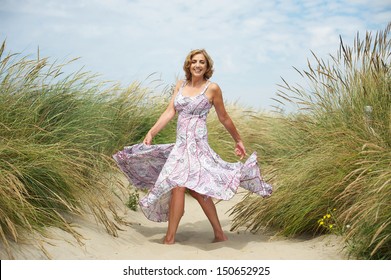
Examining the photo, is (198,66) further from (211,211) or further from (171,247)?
(171,247)

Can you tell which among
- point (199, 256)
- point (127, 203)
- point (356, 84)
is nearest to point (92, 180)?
point (127, 203)

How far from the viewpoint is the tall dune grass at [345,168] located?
4.00 m

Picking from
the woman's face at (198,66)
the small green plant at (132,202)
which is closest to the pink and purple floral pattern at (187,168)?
the woman's face at (198,66)

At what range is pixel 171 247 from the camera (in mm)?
4883

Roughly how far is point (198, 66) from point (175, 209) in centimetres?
124

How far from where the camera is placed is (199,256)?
4582 mm

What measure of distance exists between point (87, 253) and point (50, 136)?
1.32 meters

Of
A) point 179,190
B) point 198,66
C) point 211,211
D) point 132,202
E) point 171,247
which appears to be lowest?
point 171,247

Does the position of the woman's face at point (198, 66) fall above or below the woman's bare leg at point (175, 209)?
above

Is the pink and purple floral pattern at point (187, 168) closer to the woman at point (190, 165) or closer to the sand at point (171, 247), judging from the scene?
the woman at point (190, 165)

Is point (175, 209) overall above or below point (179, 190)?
below

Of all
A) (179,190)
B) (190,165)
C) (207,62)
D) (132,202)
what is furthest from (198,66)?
(132,202)

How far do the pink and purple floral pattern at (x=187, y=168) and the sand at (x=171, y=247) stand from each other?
33 cm

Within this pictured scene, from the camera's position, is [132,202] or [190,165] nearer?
[190,165]
